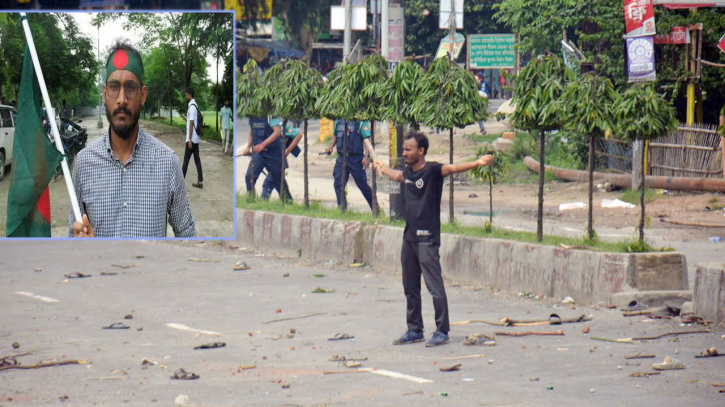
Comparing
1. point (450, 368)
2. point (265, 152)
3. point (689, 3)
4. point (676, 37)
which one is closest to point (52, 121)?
point (450, 368)

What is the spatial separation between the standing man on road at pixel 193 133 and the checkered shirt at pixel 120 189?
0.28 metres

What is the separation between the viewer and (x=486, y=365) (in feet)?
26.9

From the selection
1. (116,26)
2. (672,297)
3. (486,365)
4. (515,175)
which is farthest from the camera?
(515,175)

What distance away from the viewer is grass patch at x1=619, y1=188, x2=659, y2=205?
814 inches

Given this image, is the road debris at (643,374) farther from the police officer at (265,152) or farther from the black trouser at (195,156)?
the police officer at (265,152)

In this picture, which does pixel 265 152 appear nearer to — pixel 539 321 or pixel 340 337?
pixel 539 321

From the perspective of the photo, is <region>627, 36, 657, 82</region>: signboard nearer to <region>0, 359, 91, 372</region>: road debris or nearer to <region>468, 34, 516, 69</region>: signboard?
<region>0, 359, 91, 372</region>: road debris

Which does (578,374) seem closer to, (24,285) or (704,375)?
(704,375)

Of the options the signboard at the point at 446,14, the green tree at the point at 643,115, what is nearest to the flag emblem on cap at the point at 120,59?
the green tree at the point at 643,115

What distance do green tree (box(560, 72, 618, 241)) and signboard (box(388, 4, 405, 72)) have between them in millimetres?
4219

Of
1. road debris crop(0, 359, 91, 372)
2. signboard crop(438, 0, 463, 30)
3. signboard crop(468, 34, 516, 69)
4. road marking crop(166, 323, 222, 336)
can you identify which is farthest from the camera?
signboard crop(438, 0, 463, 30)

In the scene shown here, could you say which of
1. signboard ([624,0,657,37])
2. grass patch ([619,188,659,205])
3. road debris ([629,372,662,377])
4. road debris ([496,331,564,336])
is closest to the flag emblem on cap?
road debris ([629,372,662,377])

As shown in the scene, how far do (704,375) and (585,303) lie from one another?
10.1ft

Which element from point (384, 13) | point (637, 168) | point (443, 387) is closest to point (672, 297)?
point (443, 387)
